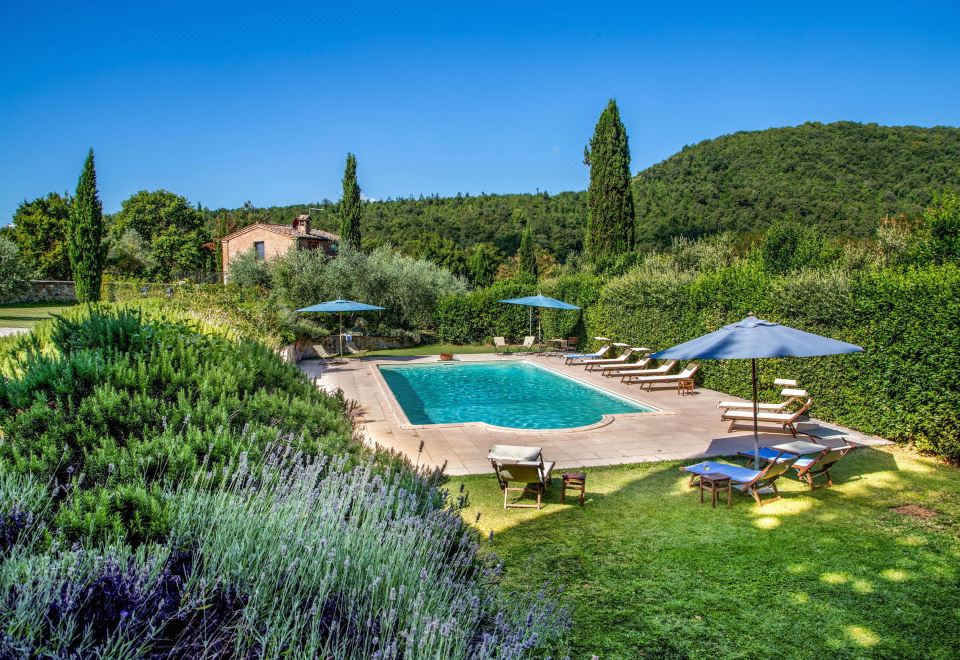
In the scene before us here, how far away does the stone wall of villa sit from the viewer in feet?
122

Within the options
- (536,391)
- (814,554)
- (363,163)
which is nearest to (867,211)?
(536,391)

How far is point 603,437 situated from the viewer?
10.3 metres

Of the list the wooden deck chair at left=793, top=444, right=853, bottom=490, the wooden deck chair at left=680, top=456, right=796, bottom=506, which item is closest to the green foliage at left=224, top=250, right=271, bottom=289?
the wooden deck chair at left=680, top=456, right=796, bottom=506

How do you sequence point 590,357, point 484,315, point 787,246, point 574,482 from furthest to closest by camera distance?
point 484,315 < point 787,246 < point 590,357 < point 574,482

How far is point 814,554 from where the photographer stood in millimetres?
5555

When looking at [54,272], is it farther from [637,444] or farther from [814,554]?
[814,554]

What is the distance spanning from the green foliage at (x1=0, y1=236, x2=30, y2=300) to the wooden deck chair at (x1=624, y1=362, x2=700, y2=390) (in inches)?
1460

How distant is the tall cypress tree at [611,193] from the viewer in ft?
92.4

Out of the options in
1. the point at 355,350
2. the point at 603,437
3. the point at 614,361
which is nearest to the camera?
the point at 603,437

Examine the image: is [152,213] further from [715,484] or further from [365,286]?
[715,484]

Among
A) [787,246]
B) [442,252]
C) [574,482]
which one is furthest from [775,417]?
[442,252]

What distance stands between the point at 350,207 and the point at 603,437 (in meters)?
26.1

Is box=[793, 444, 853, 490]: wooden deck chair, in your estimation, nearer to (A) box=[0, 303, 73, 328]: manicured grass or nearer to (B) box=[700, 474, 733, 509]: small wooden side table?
(B) box=[700, 474, 733, 509]: small wooden side table

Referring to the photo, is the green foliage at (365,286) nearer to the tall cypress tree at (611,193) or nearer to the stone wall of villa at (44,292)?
the tall cypress tree at (611,193)
